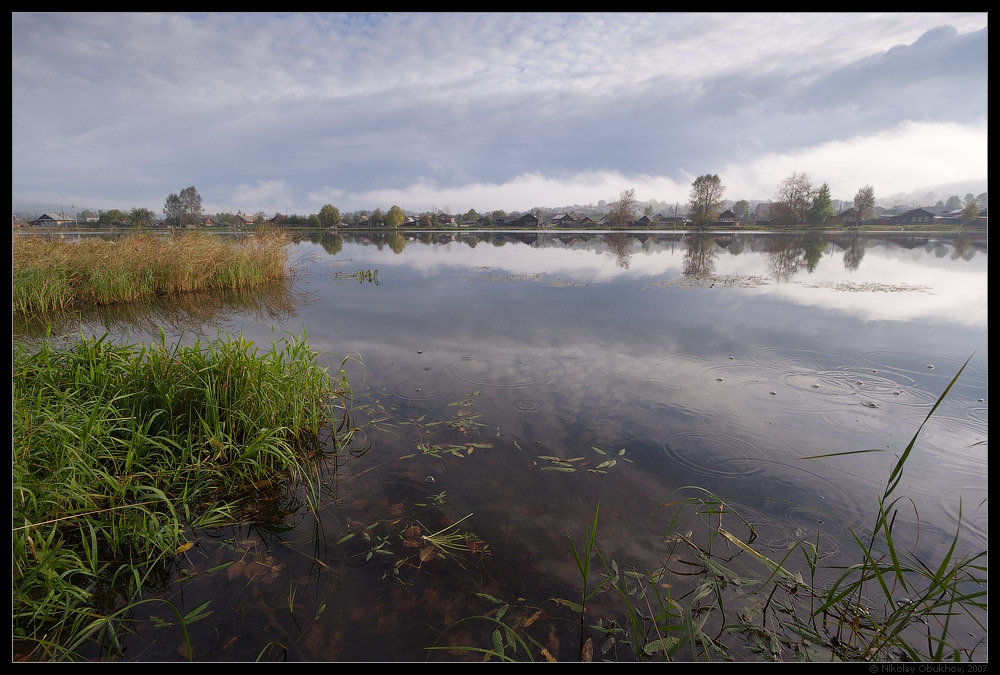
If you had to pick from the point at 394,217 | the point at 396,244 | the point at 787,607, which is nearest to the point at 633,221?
the point at 394,217

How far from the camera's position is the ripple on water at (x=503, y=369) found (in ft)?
16.3

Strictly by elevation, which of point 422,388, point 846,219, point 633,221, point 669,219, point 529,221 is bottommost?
point 422,388

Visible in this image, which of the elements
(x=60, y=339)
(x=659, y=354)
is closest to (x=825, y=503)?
(x=659, y=354)

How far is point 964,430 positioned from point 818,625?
3365 millimetres

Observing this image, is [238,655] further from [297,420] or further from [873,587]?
Answer: [873,587]

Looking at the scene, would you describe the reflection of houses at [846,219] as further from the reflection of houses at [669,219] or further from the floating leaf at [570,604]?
the floating leaf at [570,604]

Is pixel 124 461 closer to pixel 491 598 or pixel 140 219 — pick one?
pixel 491 598

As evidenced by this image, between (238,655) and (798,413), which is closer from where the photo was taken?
(238,655)

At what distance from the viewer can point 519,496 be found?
2852 mm

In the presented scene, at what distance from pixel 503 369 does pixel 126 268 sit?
1012 cm

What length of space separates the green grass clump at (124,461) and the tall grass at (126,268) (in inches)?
286

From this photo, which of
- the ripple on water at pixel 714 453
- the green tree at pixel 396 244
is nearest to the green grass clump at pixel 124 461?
the ripple on water at pixel 714 453

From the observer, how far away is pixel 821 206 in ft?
183

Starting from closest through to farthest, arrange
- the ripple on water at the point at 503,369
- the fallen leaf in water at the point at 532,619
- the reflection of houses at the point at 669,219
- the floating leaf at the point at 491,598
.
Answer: the fallen leaf in water at the point at 532,619 < the floating leaf at the point at 491,598 < the ripple on water at the point at 503,369 < the reflection of houses at the point at 669,219
